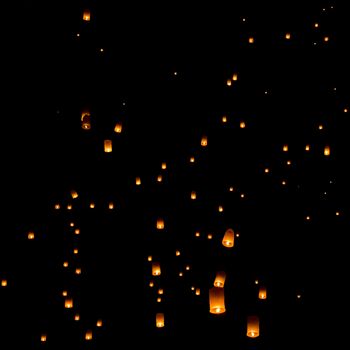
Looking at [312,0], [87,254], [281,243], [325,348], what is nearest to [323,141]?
[281,243]

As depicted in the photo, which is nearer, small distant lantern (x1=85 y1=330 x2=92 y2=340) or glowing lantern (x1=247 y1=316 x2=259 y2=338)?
glowing lantern (x1=247 y1=316 x2=259 y2=338)

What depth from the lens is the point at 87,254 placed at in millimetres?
4902

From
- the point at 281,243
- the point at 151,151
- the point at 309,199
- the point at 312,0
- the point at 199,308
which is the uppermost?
the point at 312,0

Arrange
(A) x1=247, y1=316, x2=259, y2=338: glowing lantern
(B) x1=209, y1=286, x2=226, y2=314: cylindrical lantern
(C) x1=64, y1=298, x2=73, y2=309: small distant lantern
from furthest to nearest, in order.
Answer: (C) x1=64, y1=298, x2=73, y2=309: small distant lantern < (A) x1=247, y1=316, x2=259, y2=338: glowing lantern < (B) x1=209, y1=286, x2=226, y2=314: cylindrical lantern

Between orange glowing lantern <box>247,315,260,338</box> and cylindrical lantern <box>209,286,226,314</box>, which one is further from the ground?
cylindrical lantern <box>209,286,226,314</box>

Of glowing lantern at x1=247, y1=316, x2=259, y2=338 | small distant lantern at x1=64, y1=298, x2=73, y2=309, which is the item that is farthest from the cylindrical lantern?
small distant lantern at x1=64, y1=298, x2=73, y2=309

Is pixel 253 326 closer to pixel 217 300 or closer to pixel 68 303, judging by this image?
pixel 217 300

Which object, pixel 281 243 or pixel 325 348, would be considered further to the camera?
pixel 281 243

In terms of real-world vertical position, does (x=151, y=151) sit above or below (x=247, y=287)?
above

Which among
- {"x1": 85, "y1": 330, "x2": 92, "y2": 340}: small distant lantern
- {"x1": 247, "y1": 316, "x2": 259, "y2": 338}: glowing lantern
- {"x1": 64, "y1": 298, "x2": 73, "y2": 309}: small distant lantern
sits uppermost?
{"x1": 64, "y1": 298, "x2": 73, "y2": 309}: small distant lantern

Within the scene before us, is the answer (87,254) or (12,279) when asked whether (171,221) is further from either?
(12,279)

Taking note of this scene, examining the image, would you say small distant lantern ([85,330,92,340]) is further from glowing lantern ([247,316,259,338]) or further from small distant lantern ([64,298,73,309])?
glowing lantern ([247,316,259,338])

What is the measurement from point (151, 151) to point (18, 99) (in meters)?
1.41

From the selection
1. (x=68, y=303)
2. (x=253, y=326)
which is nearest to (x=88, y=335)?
(x=68, y=303)
